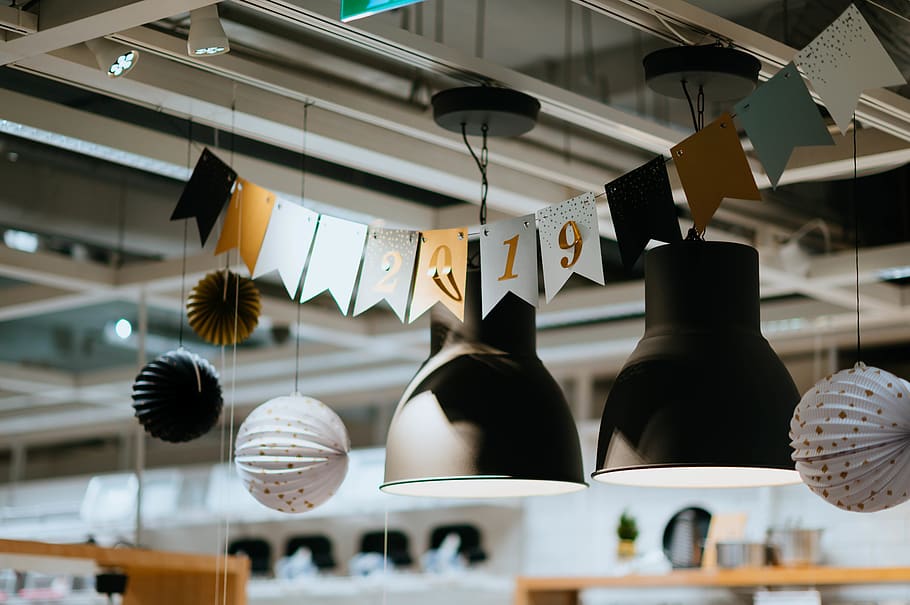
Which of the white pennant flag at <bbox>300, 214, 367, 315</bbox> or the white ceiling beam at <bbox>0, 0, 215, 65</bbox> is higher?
the white ceiling beam at <bbox>0, 0, 215, 65</bbox>

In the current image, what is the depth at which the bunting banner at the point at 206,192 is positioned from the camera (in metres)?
3.62

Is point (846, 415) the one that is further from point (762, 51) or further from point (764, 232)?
point (764, 232)

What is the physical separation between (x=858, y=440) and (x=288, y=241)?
1601mm

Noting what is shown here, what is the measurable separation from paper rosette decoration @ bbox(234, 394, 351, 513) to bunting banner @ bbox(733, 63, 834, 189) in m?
1.44

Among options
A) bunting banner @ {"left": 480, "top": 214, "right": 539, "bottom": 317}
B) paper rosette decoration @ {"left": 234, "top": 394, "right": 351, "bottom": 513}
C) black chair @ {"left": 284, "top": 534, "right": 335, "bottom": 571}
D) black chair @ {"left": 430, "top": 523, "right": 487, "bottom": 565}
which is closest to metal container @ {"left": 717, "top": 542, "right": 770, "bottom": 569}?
black chair @ {"left": 430, "top": 523, "right": 487, "bottom": 565}

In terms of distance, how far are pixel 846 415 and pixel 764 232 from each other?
2.50 m

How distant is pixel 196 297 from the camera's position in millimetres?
3803

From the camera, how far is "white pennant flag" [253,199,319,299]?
362 cm

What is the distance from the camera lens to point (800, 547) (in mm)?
6188

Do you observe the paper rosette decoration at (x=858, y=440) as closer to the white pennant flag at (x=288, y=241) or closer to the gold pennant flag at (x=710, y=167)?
the gold pennant flag at (x=710, y=167)

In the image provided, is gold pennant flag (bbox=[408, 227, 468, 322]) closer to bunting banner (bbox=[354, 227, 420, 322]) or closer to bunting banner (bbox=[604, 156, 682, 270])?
bunting banner (bbox=[354, 227, 420, 322])

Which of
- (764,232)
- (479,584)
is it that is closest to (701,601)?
(479,584)

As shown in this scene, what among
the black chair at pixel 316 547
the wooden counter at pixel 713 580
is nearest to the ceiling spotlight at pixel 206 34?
the wooden counter at pixel 713 580

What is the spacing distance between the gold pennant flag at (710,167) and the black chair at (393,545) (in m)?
5.35
